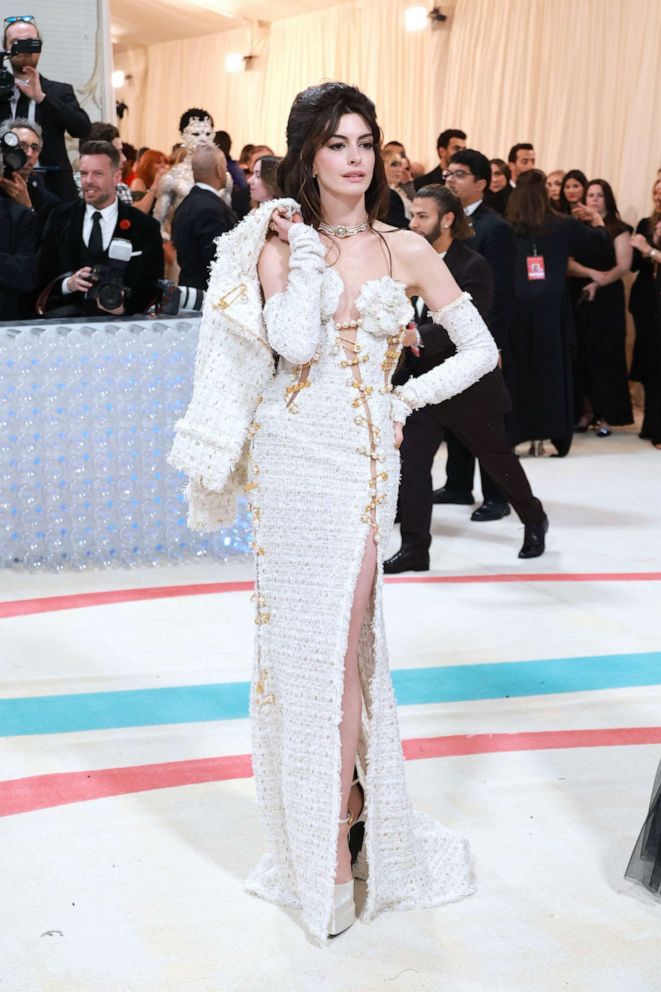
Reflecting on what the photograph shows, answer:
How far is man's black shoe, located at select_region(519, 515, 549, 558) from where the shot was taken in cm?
568

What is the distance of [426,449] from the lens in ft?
17.9

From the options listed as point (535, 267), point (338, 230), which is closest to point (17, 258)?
point (535, 267)

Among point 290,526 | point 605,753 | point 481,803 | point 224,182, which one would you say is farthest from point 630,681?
point 224,182

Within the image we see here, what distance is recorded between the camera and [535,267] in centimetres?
784

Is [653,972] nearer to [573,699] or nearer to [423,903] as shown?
[423,903]

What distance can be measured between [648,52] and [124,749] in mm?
8192

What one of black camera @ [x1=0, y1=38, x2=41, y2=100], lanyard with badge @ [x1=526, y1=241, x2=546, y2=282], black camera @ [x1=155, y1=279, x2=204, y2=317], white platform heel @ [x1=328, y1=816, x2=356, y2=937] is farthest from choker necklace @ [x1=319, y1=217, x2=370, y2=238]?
lanyard with badge @ [x1=526, y1=241, x2=546, y2=282]

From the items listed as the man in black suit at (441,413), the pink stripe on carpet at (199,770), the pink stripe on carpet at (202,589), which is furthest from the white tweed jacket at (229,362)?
the man in black suit at (441,413)

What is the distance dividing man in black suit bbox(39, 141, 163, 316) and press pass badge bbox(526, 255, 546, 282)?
2.74 metres

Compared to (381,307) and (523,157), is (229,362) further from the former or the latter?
(523,157)

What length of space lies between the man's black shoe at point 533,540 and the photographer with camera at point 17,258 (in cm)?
235

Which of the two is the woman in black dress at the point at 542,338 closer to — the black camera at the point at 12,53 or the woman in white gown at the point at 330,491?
the black camera at the point at 12,53

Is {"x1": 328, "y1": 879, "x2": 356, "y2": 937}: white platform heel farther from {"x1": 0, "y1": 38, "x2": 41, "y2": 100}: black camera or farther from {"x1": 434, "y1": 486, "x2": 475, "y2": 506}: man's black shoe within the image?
{"x1": 0, "y1": 38, "x2": 41, "y2": 100}: black camera

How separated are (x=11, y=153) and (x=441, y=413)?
7.28ft
